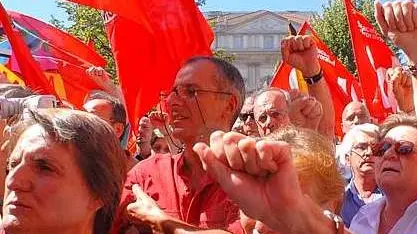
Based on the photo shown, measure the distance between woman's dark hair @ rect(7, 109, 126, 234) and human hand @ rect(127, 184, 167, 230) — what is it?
8 cm

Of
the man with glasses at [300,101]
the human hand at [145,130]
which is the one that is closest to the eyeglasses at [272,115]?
the man with glasses at [300,101]

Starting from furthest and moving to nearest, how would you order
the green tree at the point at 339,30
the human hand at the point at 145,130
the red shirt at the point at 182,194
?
1. the green tree at the point at 339,30
2. the human hand at the point at 145,130
3. the red shirt at the point at 182,194

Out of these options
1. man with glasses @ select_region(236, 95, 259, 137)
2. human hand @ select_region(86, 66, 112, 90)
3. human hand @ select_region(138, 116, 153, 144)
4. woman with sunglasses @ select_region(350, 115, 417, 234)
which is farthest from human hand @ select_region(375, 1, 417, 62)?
human hand @ select_region(86, 66, 112, 90)

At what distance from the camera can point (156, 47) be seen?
4781 mm

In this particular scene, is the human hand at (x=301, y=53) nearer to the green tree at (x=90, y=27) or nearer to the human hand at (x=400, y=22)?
the human hand at (x=400, y=22)

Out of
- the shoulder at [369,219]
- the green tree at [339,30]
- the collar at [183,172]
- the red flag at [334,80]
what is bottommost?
the green tree at [339,30]

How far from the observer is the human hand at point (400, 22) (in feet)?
8.64

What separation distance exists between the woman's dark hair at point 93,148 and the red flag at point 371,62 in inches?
186

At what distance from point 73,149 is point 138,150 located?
3.31 m

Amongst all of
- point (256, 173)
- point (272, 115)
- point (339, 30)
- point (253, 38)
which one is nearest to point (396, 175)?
point (272, 115)

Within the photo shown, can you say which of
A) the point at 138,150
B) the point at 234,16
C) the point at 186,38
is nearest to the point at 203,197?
the point at 186,38

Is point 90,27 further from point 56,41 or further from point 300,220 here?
point 300,220

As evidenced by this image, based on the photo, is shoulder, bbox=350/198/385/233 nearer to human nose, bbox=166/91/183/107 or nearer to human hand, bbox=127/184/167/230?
human nose, bbox=166/91/183/107

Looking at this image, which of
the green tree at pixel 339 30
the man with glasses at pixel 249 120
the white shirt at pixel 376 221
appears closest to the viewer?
the white shirt at pixel 376 221
